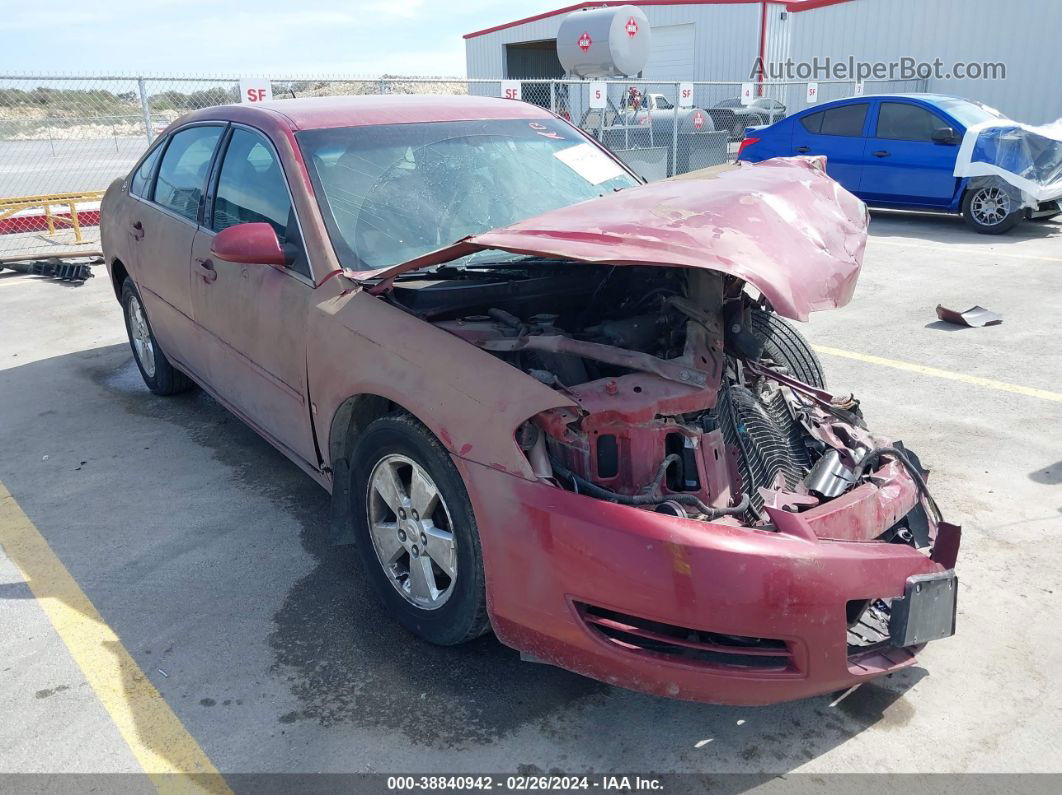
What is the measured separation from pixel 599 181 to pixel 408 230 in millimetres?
1156

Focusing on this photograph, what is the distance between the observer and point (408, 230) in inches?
134

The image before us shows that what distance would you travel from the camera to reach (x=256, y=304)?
355 cm

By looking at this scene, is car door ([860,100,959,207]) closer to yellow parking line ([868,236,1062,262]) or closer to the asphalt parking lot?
yellow parking line ([868,236,1062,262])

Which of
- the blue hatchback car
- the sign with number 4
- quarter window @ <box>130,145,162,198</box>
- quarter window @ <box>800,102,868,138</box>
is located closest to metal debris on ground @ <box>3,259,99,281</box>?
quarter window @ <box>130,145,162,198</box>

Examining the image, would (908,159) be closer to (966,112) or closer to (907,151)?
(907,151)

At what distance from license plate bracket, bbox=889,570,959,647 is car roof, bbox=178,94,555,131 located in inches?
107

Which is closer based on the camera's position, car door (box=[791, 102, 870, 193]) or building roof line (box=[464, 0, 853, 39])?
car door (box=[791, 102, 870, 193])

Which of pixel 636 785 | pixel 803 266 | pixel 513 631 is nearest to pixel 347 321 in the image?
pixel 513 631

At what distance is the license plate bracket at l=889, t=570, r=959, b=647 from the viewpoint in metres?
2.41

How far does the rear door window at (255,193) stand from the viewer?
11.1 ft

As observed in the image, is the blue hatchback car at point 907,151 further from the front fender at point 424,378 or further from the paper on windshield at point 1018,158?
the front fender at point 424,378

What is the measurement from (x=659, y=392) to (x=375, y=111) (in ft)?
6.58

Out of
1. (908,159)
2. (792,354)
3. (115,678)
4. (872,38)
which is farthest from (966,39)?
(115,678)

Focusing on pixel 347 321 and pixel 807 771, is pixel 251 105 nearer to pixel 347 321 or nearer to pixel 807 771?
pixel 347 321
